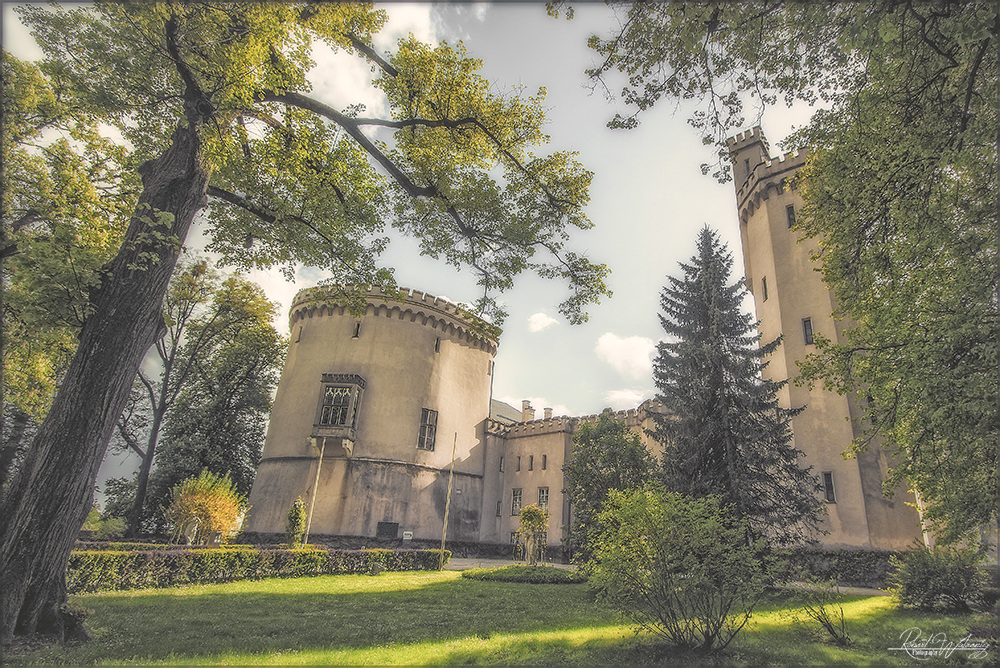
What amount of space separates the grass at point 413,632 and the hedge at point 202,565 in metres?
0.61

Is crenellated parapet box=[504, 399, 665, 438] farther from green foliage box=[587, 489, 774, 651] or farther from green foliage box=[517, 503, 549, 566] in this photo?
green foliage box=[587, 489, 774, 651]

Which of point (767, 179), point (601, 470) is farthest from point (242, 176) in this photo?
point (767, 179)

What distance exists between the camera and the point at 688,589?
6.63 metres

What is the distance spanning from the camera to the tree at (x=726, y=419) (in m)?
14.6

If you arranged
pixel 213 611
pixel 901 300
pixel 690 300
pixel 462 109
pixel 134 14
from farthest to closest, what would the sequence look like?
1. pixel 690 300
2. pixel 462 109
3. pixel 213 611
4. pixel 901 300
5. pixel 134 14

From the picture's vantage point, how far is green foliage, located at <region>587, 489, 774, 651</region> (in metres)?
6.64

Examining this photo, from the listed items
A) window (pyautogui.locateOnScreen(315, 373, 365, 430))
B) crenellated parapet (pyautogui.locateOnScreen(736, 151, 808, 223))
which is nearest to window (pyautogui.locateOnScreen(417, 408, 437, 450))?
window (pyautogui.locateOnScreen(315, 373, 365, 430))

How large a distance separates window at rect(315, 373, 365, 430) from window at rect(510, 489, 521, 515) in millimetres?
11598

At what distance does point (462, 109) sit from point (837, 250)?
819 centimetres

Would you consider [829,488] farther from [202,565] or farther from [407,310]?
[407,310]

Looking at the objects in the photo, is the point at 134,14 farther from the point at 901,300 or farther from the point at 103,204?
the point at 901,300

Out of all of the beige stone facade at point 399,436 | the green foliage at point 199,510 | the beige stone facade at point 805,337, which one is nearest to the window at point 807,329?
the beige stone facade at point 805,337

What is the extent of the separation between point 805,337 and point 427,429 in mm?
19700

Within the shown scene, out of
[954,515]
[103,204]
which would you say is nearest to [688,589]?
[954,515]
